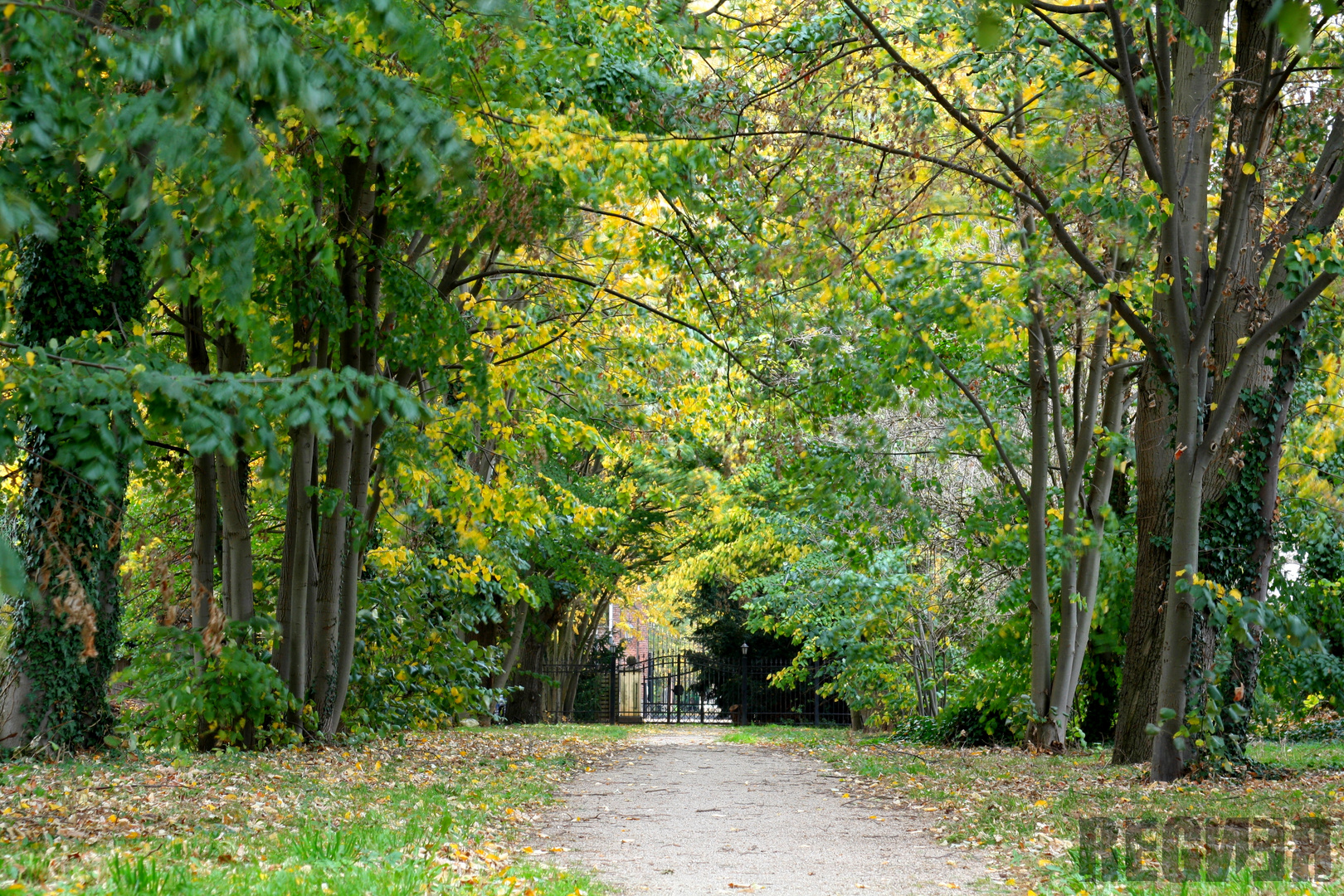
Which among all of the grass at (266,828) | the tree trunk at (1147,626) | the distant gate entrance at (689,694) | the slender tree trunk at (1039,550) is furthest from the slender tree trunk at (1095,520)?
the distant gate entrance at (689,694)

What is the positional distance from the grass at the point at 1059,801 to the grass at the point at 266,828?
2155mm

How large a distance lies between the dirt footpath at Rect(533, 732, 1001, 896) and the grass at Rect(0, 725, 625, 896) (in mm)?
383

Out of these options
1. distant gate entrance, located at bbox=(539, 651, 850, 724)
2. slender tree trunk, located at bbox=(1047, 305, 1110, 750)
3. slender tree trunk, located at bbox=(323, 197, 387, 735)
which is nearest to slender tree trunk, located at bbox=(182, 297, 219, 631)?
slender tree trunk, located at bbox=(323, 197, 387, 735)

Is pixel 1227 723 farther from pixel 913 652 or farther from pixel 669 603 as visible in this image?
pixel 669 603

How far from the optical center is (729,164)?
Result: 942 centimetres

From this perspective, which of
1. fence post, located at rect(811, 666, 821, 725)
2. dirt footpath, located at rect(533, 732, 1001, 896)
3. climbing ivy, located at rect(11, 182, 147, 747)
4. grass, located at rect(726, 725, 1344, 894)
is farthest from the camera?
fence post, located at rect(811, 666, 821, 725)

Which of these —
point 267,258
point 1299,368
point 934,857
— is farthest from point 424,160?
point 1299,368

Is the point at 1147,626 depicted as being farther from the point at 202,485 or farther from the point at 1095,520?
the point at 202,485

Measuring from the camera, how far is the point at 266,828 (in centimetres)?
545

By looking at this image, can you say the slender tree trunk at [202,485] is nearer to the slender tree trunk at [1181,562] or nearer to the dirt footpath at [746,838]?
the dirt footpath at [746,838]

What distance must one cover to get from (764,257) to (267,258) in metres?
3.81

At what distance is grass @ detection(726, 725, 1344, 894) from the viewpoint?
15.3ft

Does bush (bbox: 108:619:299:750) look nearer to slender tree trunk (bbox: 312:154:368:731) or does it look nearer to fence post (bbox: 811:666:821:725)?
slender tree trunk (bbox: 312:154:368:731)

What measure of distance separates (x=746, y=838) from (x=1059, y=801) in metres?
2.15
